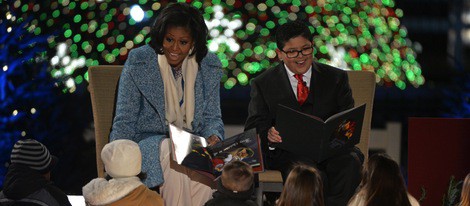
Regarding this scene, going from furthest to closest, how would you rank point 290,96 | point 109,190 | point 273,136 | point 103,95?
point 103,95 < point 290,96 < point 273,136 < point 109,190

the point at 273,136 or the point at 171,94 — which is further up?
the point at 171,94

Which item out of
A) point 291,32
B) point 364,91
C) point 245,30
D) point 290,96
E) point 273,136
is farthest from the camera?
point 245,30

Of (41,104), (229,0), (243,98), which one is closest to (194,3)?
(229,0)

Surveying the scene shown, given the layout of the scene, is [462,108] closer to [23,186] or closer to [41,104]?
[41,104]

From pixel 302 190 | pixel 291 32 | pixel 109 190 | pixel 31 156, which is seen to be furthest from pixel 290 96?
pixel 31 156

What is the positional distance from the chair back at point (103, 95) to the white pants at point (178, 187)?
1.74ft

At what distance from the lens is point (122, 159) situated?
16.6ft

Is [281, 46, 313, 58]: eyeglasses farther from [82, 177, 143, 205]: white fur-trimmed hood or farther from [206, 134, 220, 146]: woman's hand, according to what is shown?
[82, 177, 143, 205]: white fur-trimmed hood

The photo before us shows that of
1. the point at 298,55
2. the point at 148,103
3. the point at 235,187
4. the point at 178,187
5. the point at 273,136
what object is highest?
the point at 298,55

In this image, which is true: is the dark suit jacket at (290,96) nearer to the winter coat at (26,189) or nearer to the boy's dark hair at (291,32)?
the boy's dark hair at (291,32)

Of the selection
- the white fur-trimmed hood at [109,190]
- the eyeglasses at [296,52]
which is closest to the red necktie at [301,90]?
the eyeglasses at [296,52]

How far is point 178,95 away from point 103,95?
0.45 m

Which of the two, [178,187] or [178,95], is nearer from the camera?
[178,187]

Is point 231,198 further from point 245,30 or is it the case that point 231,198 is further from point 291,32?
point 245,30
